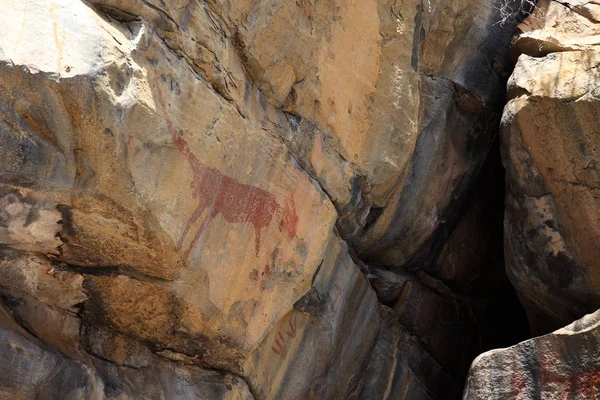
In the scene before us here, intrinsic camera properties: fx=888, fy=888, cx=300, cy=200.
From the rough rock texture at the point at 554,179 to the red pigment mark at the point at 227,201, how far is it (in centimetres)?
211

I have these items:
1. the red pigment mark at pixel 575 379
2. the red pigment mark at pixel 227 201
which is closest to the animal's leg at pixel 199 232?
the red pigment mark at pixel 227 201

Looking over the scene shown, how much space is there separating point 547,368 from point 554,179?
1.48 metres

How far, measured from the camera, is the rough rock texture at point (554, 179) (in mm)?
6230

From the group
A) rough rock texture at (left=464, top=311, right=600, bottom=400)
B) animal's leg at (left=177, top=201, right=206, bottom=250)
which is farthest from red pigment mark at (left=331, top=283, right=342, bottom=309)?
animal's leg at (left=177, top=201, right=206, bottom=250)

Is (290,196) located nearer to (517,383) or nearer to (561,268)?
(517,383)

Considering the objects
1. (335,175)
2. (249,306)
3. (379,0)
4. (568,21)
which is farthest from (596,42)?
(249,306)

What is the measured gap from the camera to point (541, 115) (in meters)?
6.38

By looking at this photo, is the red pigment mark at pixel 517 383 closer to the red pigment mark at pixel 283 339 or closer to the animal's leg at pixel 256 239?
the red pigment mark at pixel 283 339

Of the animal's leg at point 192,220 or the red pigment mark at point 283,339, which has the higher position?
the animal's leg at point 192,220

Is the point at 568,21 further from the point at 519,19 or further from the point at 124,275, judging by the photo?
the point at 124,275

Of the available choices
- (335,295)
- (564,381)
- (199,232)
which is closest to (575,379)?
(564,381)

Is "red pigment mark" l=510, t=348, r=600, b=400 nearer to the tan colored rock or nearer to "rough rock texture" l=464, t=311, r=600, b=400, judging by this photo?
"rough rock texture" l=464, t=311, r=600, b=400

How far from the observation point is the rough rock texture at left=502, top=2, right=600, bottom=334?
6230 mm

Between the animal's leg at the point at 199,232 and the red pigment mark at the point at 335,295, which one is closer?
the animal's leg at the point at 199,232
